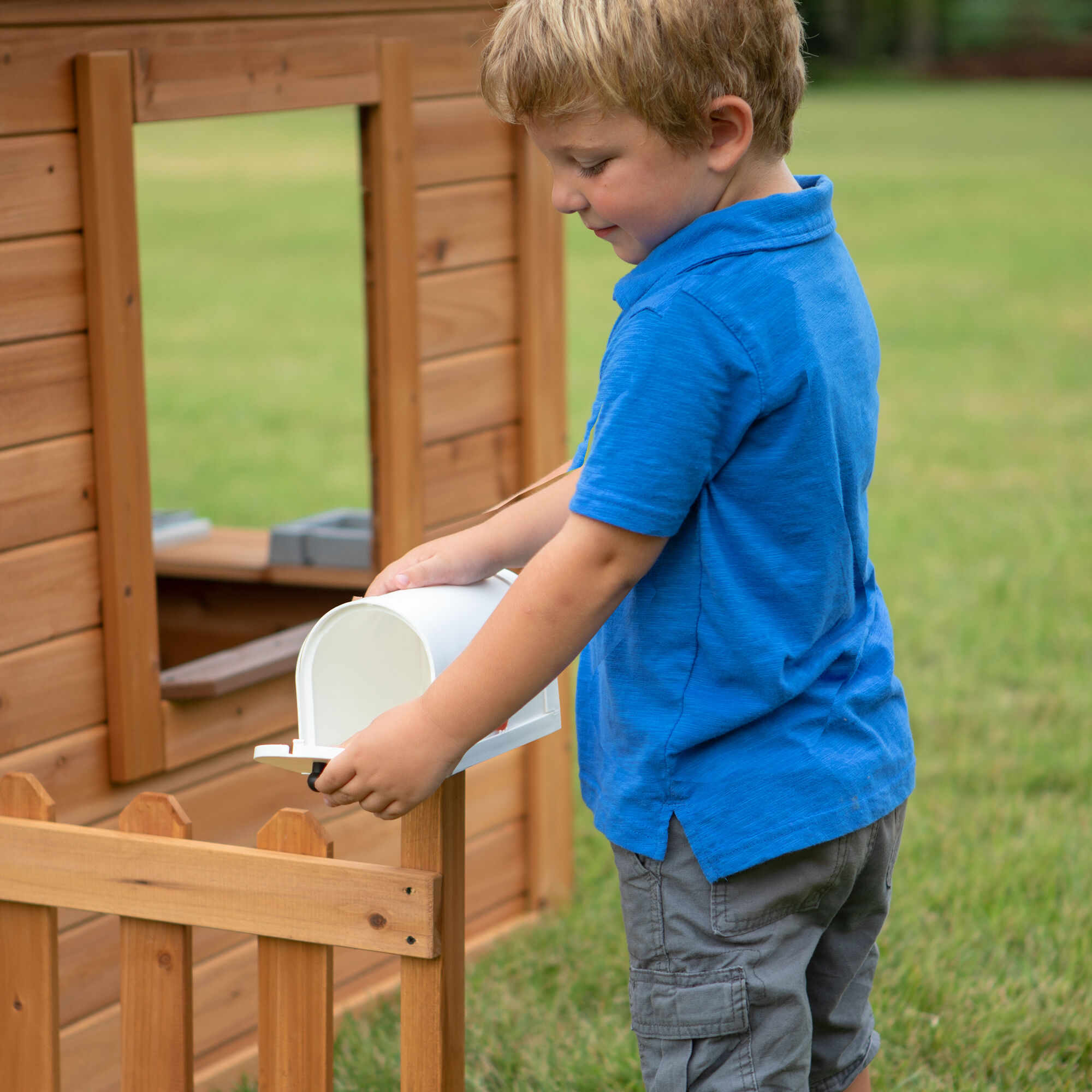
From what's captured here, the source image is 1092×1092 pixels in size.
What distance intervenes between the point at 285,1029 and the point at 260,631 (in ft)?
6.47

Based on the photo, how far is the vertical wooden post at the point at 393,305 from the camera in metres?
2.67

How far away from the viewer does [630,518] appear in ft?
4.54

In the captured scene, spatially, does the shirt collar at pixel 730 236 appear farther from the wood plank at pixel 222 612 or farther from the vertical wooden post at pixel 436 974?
the wood plank at pixel 222 612

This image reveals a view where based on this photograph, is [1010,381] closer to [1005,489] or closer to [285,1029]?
[1005,489]

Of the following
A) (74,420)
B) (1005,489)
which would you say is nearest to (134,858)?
(74,420)

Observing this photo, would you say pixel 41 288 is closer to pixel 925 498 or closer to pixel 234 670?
pixel 234 670

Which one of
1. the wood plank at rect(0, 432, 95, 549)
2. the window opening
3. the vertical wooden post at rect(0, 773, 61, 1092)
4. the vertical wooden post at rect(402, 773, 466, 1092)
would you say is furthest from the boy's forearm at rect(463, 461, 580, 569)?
the window opening

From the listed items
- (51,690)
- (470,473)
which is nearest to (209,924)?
(51,690)

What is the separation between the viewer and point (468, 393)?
2.98 meters

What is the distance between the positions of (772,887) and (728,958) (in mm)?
87

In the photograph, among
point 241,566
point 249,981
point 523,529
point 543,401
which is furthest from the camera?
point 241,566

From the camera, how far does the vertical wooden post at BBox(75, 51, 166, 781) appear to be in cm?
216

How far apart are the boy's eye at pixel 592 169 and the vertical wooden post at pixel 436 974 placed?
0.65 meters

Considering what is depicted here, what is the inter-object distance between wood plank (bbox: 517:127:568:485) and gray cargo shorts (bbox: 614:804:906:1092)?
160 centimetres
